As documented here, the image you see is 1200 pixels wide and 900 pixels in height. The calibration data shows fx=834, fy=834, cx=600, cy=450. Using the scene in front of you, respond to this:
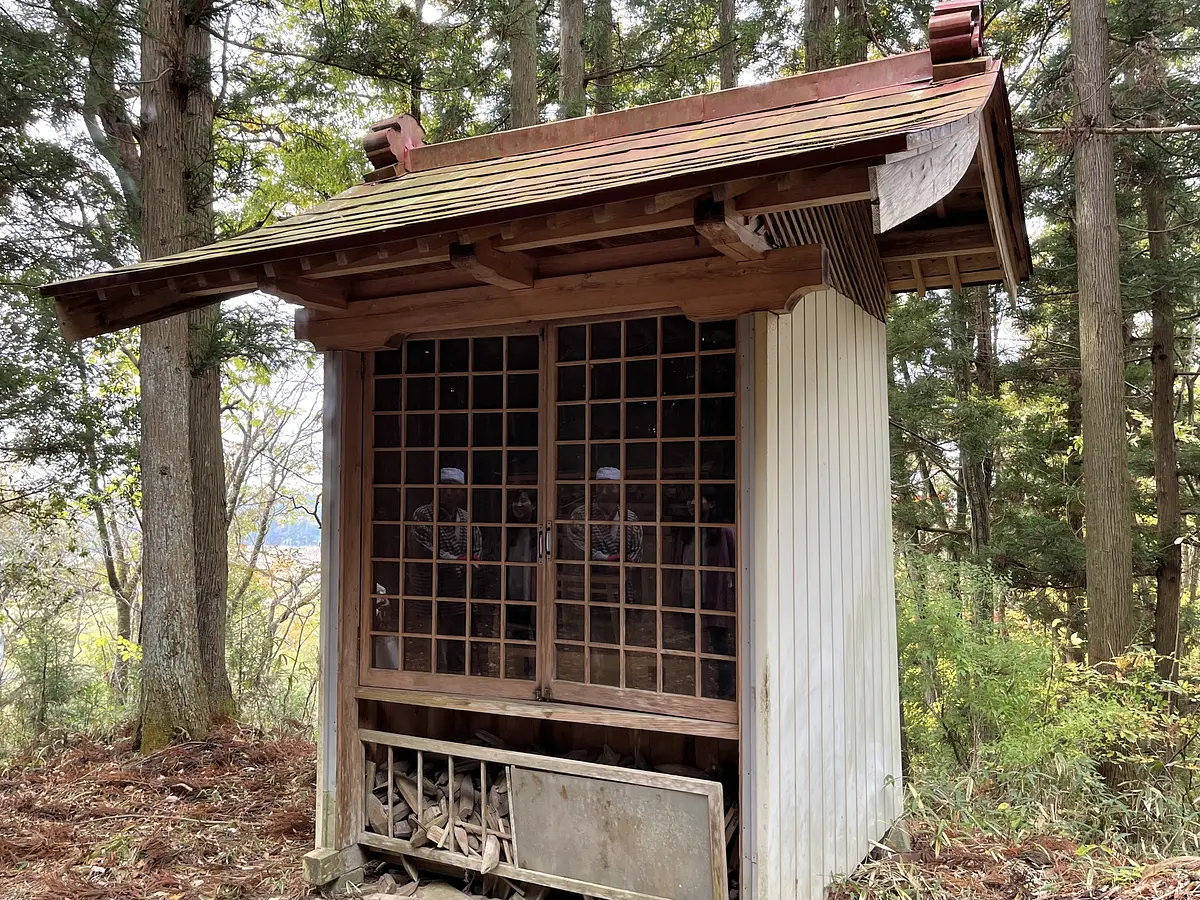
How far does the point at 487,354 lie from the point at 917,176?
76.8 inches

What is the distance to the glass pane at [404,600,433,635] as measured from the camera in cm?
359

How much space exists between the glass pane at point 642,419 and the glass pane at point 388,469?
3.66 ft

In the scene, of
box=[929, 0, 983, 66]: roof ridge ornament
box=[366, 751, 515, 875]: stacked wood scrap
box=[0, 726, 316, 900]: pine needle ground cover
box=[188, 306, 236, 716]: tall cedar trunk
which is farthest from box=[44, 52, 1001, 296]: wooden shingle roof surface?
box=[188, 306, 236, 716]: tall cedar trunk

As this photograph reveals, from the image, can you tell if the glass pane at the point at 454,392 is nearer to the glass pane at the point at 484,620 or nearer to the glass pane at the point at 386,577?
the glass pane at the point at 386,577

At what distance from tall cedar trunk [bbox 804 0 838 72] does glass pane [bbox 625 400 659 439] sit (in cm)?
558

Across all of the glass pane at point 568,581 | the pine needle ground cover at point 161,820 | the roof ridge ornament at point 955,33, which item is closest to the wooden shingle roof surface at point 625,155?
the roof ridge ornament at point 955,33

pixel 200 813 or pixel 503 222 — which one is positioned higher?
pixel 503 222

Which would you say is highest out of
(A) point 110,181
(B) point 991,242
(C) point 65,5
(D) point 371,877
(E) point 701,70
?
(E) point 701,70

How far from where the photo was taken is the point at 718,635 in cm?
305

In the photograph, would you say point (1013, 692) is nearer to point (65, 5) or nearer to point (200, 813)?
point (200, 813)

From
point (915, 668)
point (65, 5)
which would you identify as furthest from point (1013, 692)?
point (65, 5)

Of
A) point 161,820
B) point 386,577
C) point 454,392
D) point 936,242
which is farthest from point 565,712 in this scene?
point 936,242

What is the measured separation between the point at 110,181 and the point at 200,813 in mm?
5395

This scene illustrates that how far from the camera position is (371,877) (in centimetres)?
373
